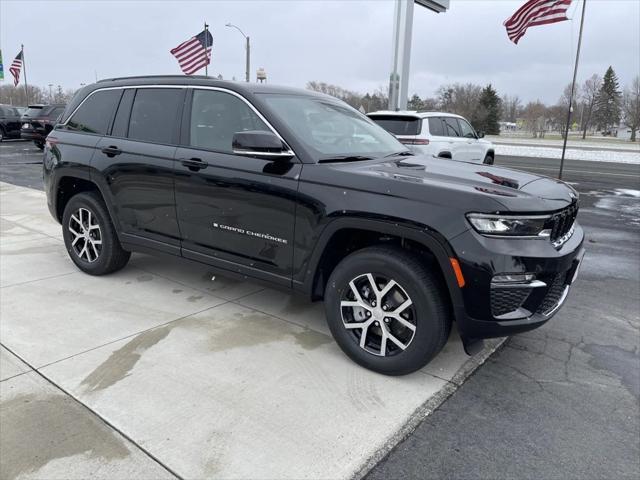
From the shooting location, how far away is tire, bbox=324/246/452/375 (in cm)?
294

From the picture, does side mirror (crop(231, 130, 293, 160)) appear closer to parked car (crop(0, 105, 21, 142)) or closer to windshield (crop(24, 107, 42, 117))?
windshield (crop(24, 107, 42, 117))

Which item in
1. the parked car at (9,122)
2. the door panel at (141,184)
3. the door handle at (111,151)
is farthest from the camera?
the parked car at (9,122)

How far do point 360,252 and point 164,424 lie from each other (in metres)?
1.49

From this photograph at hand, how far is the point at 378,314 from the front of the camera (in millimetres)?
3139

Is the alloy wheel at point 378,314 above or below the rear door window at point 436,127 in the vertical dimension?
below

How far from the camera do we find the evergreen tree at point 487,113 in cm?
5929

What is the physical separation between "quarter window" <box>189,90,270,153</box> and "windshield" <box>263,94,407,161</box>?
0.67 feet

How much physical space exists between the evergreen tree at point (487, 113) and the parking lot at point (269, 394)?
192 ft

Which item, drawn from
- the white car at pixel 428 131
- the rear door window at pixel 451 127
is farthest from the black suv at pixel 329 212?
the rear door window at pixel 451 127

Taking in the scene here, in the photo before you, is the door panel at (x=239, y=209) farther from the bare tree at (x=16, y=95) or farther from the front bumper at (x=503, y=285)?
the bare tree at (x=16, y=95)

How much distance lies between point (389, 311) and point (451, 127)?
9.30 m

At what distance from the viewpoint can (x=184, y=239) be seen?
4.08 m

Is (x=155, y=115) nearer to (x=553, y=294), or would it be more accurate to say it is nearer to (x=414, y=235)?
(x=414, y=235)

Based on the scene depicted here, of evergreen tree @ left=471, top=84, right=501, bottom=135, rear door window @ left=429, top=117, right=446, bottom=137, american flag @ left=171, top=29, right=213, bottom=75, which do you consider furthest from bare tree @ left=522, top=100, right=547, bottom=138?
rear door window @ left=429, top=117, right=446, bottom=137
